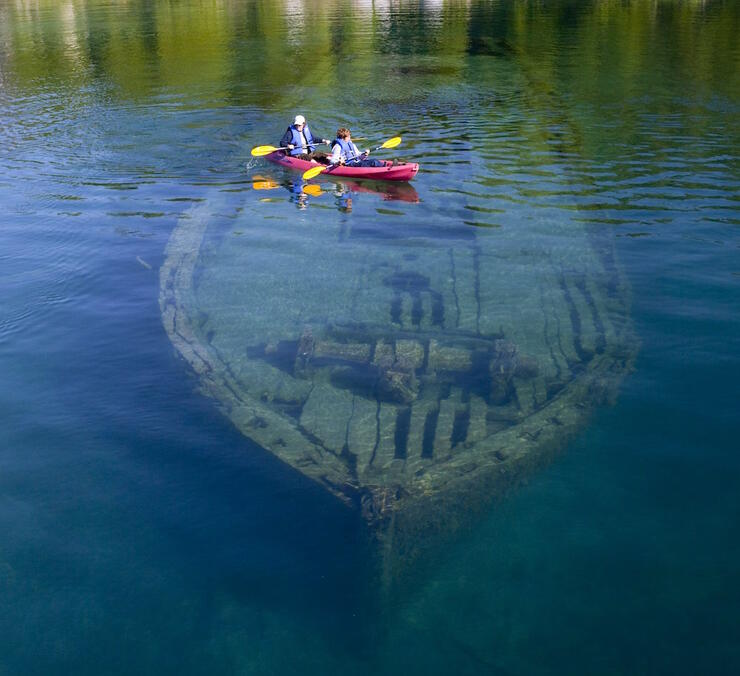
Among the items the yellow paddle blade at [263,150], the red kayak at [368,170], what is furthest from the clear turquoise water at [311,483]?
the yellow paddle blade at [263,150]

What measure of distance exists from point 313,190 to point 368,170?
169cm

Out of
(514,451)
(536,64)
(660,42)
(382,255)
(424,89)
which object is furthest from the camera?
(660,42)

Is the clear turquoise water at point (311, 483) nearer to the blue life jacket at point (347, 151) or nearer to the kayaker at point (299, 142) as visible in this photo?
the kayaker at point (299, 142)

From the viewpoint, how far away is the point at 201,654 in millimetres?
7074

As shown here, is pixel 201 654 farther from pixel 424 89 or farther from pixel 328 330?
pixel 424 89

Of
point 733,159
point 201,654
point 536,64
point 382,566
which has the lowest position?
point 201,654

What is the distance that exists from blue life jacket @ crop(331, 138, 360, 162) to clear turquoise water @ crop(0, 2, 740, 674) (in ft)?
7.40

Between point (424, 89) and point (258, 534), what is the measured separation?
29542 mm

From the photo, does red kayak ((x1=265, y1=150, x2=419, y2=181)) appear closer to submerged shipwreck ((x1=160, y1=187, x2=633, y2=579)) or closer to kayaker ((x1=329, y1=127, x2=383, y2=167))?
kayaker ((x1=329, y1=127, x2=383, y2=167))

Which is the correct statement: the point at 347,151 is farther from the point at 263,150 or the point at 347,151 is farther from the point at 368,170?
the point at 263,150

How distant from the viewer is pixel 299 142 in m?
23.5

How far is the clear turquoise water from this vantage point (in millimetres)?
7184

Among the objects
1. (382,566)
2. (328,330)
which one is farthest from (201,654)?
(328,330)

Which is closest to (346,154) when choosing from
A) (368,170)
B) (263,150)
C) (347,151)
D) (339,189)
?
(347,151)
